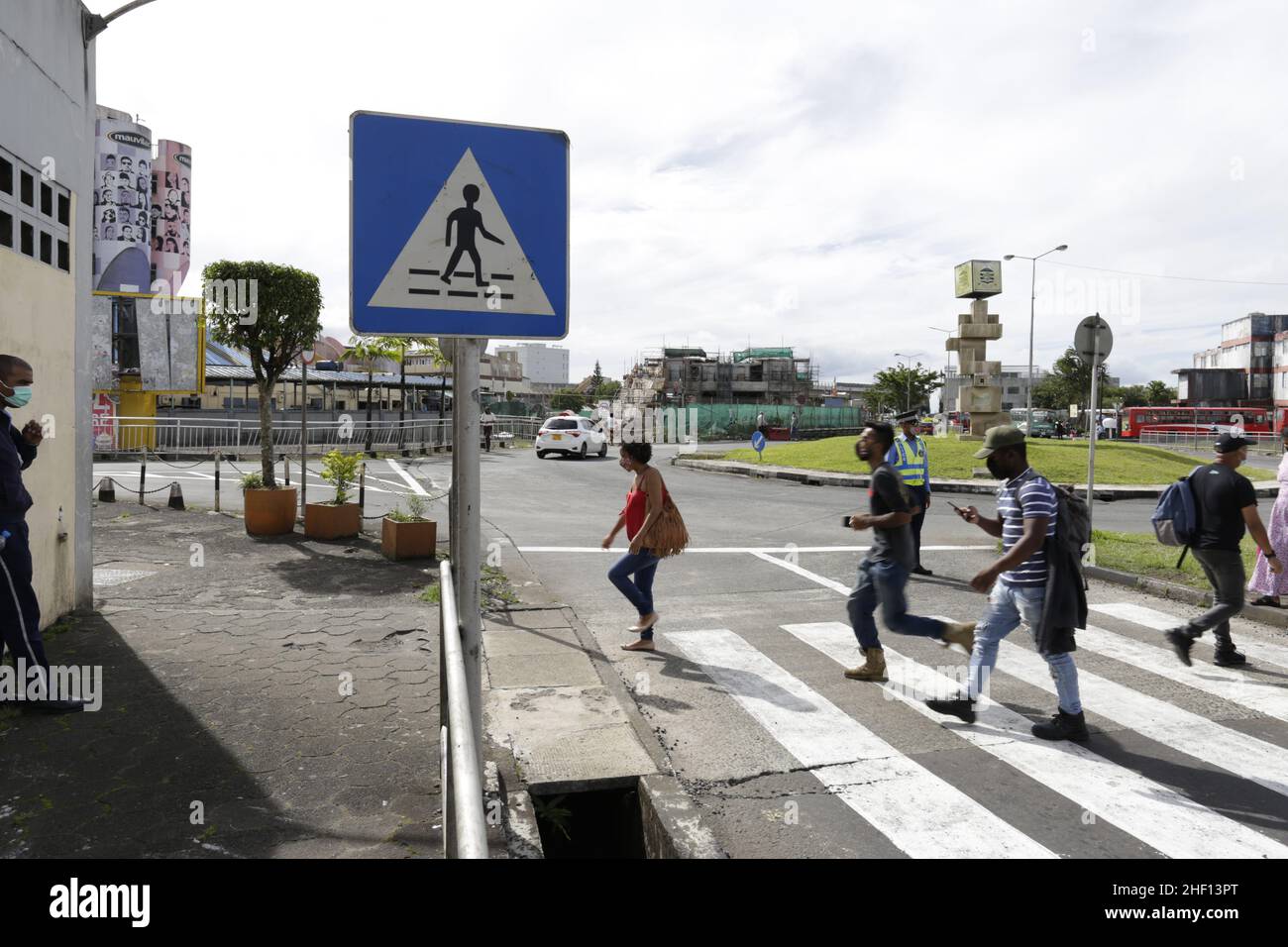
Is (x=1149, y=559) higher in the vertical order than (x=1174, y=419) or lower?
lower

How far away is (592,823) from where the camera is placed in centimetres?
433

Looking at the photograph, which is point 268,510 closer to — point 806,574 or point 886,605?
point 806,574

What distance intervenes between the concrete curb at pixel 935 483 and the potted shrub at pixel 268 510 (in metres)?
13.3

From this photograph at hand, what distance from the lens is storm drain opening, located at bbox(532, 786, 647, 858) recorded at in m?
4.01

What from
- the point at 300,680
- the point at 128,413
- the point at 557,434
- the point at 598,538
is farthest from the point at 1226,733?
the point at 128,413

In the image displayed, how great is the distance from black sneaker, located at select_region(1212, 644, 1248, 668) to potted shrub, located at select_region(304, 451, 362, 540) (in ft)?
30.0

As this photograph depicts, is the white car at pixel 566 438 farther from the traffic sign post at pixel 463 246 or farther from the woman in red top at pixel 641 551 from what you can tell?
the traffic sign post at pixel 463 246

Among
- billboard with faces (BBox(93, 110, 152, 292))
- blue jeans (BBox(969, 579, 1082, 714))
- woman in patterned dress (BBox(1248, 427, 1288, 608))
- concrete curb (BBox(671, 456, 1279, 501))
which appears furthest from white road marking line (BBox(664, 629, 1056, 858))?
billboard with faces (BBox(93, 110, 152, 292))

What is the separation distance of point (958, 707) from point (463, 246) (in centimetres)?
398

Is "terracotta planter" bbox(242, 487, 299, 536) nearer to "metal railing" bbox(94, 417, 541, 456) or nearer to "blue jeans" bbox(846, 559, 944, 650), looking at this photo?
"blue jeans" bbox(846, 559, 944, 650)

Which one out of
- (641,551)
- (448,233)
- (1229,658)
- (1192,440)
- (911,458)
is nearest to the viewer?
(448,233)

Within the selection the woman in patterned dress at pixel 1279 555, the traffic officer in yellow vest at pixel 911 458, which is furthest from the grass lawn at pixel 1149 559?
the traffic officer in yellow vest at pixel 911 458

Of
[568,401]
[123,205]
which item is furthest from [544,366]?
[123,205]
